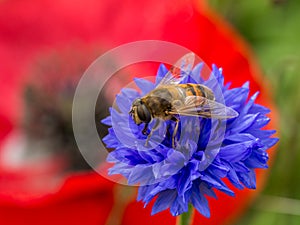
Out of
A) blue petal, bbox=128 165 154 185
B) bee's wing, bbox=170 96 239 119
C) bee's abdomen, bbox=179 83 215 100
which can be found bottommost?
blue petal, bbox=128 165 154 185

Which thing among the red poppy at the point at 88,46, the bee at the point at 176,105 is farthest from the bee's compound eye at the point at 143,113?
the red poppy at the point at 88,46

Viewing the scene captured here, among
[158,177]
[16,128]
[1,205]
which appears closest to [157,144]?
[158,177]

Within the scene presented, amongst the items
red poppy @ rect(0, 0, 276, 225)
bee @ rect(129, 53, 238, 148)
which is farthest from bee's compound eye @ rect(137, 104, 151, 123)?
red poppy @ rect(0, 0, 276, 225)

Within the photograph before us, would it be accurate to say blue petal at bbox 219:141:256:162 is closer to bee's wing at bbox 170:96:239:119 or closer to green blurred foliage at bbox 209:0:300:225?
bee's wing at bbox 170:96:239:119

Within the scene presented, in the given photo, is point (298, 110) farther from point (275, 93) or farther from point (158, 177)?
point (158, 177)

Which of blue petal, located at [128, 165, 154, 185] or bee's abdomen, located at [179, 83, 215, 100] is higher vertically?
bee's abdomen, located at [179, 83, 215, 100]

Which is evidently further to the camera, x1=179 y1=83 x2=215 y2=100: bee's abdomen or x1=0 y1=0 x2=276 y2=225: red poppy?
x1=0 y1=0 x2=276 y2=225: red poppy

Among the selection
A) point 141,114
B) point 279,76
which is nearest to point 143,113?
point 141,114
